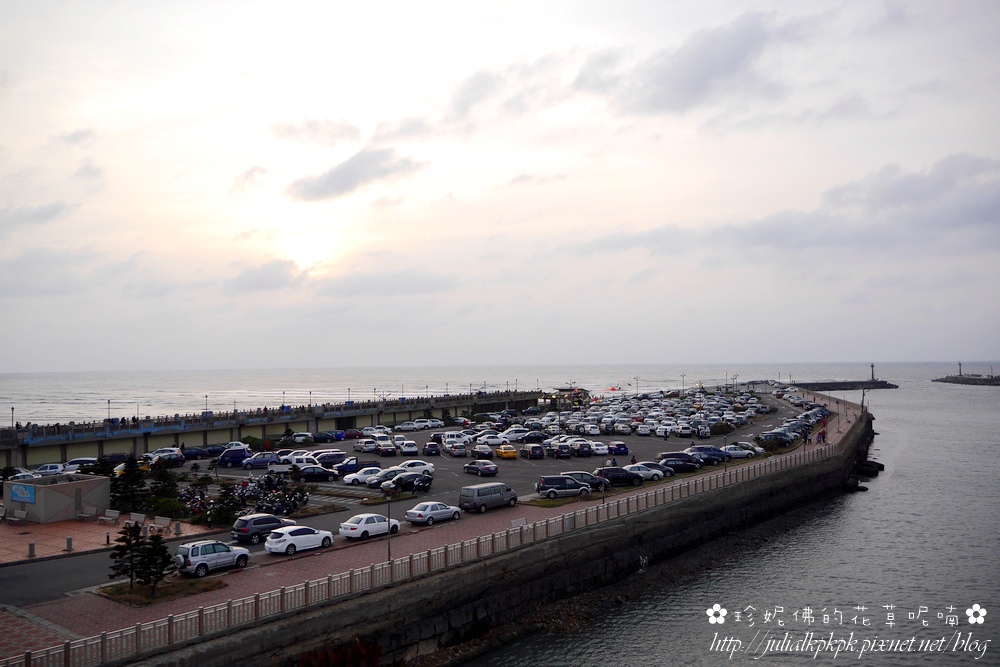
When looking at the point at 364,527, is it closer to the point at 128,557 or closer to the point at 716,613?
the point at 128,557

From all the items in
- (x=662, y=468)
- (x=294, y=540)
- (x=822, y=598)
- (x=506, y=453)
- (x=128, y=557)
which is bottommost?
(x=822, y=598)

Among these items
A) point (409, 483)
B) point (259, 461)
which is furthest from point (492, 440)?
point (409, 483)

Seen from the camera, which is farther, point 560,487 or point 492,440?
point 492,440

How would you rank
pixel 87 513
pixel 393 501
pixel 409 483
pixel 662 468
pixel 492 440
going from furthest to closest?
1. pixel 492 440
2. pixel 662 468
3. pixel 409 483
4. pixel 393 501
5. pixel 87 513

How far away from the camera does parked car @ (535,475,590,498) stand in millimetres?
44156

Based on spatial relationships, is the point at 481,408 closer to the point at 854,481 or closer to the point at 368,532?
the point at 854,481

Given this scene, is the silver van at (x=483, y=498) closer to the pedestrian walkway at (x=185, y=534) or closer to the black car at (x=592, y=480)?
the pedestrian walkway at (x=185, y=534)

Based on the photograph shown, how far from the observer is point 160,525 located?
36344mm

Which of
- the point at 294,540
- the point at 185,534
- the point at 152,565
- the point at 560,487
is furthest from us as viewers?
the point at 560,487

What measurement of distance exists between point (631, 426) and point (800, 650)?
60167 mm

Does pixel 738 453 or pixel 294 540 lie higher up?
pixel 294 540

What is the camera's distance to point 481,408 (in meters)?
131

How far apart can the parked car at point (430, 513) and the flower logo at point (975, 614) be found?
955 inches

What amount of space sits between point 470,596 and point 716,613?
12.1 metres
